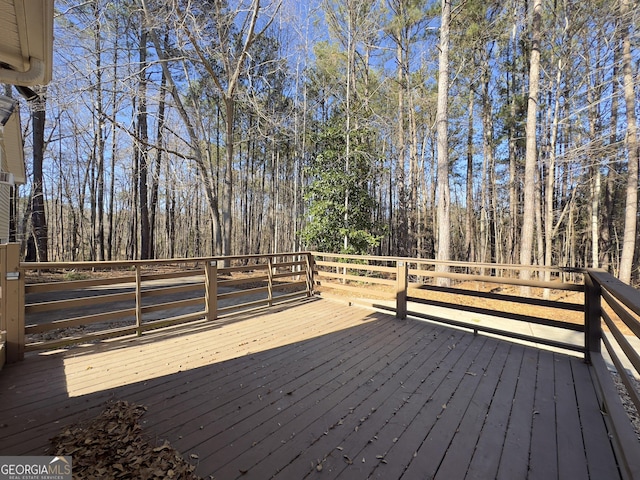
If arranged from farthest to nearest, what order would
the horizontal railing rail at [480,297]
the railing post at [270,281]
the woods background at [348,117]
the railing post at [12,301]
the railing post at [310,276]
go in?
the woods background at [348,117] → the railing post at [310,276] → the railing post at [270,281] → the horizontal railing rail at [480,297] → the railing post at [12,301]

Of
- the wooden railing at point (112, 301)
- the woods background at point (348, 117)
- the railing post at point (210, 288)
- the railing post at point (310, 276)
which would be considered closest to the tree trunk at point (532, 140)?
the woods background at point (348, 117)

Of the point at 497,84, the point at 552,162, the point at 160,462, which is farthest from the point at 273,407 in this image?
the point at 497,84

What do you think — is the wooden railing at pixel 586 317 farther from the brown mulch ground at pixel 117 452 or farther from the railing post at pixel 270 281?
the brown mulch ground at pixel 117 452

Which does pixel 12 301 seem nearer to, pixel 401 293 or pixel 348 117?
pixel 401 293

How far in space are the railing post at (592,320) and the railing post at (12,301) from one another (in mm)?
5079

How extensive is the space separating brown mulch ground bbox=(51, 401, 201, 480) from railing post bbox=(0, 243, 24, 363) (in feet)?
4.89

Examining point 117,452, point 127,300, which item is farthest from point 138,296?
point 117,452

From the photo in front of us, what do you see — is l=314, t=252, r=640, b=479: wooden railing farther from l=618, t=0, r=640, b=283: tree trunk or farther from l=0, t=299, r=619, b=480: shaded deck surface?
l=618, t=0, r=640, b=283: tree trunk

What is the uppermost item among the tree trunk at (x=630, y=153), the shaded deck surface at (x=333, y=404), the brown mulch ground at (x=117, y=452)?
the tree trunk at (x=630, y=153)

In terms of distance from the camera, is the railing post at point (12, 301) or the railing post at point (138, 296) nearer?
the railing post at point (12, 301)

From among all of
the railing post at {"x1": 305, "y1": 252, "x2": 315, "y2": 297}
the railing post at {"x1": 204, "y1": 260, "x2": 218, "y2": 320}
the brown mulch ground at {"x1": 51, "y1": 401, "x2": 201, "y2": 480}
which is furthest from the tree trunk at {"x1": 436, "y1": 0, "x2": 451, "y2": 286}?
the brown mulch ground at {"x1": 51, "y1": 401, "x2": 201, "y2": 480}

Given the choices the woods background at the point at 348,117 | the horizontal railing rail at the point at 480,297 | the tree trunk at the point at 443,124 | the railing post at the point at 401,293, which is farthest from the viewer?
the woods background at the point at 348,117

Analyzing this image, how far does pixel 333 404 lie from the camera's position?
1.89 metres

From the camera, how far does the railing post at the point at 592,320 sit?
2.54 m
